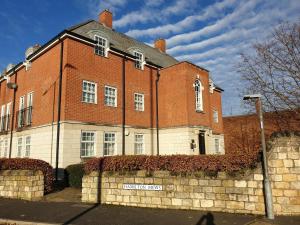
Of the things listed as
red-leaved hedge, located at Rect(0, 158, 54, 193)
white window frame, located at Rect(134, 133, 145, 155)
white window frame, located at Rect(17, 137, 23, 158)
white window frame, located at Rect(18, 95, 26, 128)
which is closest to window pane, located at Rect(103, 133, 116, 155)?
white window frame, located at Rect(134, 133, 145, 155)

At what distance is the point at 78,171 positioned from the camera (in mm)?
13172

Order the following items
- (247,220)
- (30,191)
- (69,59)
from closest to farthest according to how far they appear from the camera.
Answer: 1. (247,220)
2. (30,191)
3. (69,59)

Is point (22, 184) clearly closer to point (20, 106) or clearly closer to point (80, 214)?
point (80, 214)

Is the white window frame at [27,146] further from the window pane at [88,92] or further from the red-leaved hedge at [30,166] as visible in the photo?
the red-leaved hedge at [30,166]

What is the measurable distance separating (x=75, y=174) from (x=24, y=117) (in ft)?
27.8

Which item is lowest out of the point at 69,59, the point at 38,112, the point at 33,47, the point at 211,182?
the point at 211,182

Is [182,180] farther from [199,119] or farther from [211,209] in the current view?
[199,119]

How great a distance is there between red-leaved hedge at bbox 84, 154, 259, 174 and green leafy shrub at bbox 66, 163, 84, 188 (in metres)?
2.43

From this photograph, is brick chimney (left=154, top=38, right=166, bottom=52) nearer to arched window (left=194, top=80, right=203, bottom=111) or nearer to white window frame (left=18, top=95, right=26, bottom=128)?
arched window (left=194, top=80, right=203, bottom=111)

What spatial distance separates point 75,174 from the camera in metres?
13.2

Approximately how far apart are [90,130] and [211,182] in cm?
968

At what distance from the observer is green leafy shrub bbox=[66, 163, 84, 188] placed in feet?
43.0

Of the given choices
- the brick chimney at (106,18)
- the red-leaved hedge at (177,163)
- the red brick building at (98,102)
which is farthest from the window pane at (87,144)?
the brick chimney at (106,18)

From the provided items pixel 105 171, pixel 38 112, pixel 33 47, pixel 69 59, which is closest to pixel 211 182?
pixel 105 171
